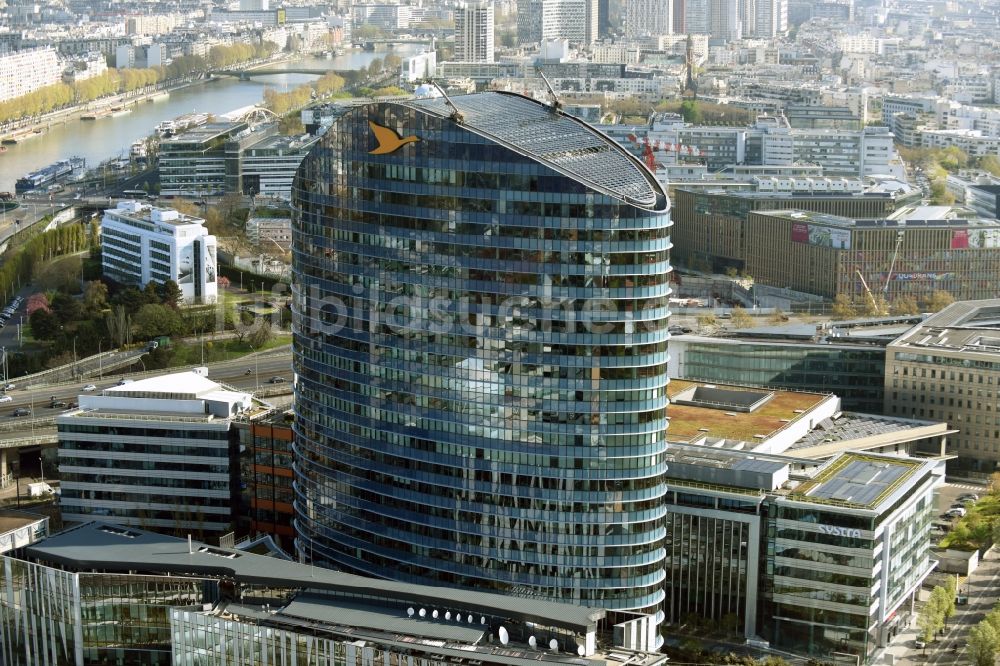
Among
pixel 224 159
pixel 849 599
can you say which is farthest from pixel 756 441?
pixel 224 159

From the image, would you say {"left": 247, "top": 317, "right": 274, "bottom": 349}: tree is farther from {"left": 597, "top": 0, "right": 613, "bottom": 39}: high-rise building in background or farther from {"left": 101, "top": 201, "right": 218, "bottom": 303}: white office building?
{"left": 597, "top": 0, "right": 613, "bottom": 39}: high-rise building in background

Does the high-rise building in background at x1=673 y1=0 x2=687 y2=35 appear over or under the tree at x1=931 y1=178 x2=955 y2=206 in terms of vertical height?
over

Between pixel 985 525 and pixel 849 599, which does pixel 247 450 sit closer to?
pixel 849 599

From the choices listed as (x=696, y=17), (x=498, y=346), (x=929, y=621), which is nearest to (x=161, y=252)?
(x=498, y=346)

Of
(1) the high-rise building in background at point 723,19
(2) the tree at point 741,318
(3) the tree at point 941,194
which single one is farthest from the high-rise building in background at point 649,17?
(2) the tree at point 741,318

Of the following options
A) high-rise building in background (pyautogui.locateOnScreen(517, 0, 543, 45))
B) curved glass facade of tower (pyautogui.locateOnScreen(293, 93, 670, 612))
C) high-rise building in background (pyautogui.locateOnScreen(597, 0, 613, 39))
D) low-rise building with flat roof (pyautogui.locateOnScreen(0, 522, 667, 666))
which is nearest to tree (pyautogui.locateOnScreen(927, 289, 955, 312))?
curved glass facade of tower (pyautogui.locateOnScreen(293, 93, 670, 612))
